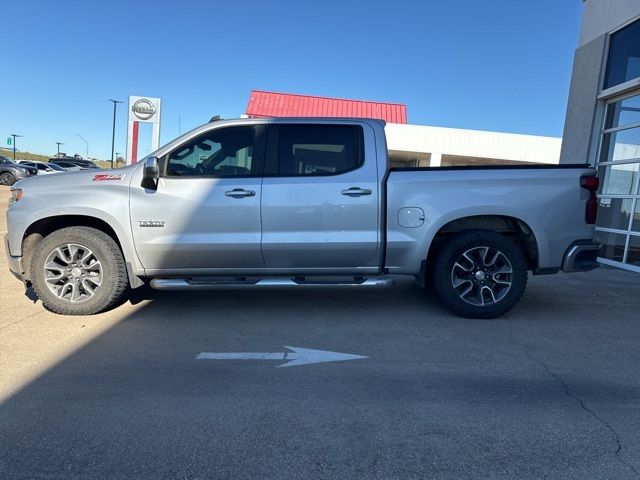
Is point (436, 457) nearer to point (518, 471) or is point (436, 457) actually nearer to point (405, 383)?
point (518, 471)

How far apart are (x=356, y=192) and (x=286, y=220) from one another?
2.57 ft

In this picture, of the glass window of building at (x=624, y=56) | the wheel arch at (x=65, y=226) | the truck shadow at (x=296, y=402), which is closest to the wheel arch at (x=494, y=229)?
the truck shadow at (x=296, y=402)

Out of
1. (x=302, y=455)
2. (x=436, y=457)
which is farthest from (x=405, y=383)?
(x=302, y=455)

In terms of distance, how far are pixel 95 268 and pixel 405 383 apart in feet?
11.2

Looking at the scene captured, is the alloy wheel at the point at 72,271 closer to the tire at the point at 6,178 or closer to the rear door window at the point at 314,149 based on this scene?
the rear door window at the point at 314,149

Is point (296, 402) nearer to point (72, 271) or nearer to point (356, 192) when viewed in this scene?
point (356, 192)

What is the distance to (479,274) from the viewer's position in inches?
187

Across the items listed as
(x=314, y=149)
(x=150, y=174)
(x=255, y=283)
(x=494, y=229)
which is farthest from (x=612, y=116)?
(x=150, y=174)

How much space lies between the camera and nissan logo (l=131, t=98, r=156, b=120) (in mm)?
9562

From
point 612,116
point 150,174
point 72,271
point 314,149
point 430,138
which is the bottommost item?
point 72,271

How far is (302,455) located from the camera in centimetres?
246

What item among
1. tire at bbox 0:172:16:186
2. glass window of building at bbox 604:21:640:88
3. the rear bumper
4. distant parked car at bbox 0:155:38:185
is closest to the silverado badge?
the rear bumper

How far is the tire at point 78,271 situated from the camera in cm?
459

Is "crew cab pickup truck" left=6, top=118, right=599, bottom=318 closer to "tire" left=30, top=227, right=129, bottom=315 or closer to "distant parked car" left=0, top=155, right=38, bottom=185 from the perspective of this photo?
"tire" left=30, top=227, right=129, bottom=315
